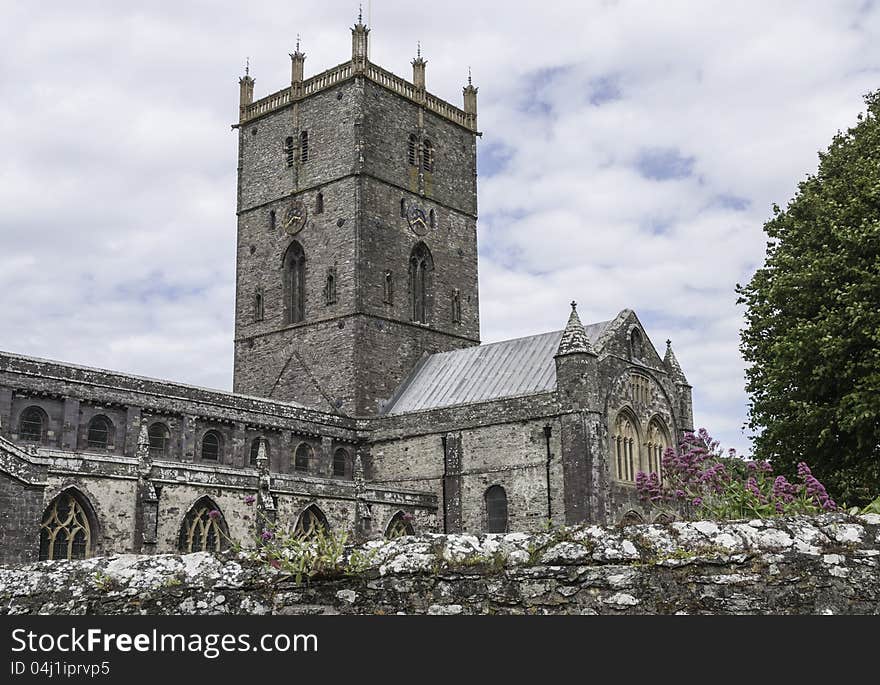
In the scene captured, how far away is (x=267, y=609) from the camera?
7562mm

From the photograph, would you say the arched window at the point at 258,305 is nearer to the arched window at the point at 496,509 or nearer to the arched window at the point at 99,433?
the arched window at the point at 99,433

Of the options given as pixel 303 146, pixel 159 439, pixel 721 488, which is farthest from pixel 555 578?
pixel 303 146

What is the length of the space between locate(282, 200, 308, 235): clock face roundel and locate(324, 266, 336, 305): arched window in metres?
3.31

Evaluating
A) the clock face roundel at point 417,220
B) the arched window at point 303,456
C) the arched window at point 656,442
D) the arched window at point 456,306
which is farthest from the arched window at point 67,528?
the arched window at point 456,306

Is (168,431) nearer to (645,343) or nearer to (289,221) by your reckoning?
(289,221)

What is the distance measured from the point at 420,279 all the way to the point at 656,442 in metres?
15.6

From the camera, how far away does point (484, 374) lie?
45156mm

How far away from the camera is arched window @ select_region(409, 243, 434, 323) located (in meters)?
51.1

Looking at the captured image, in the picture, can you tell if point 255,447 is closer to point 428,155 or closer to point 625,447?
point 625,447

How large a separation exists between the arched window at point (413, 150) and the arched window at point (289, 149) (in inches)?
242

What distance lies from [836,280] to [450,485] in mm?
20839

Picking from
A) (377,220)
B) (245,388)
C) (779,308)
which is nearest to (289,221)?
(377,220)

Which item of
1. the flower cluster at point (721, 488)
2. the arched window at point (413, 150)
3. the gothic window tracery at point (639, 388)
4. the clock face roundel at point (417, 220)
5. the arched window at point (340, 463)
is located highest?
the arched window at point (413, 150)

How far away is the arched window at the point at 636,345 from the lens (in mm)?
42406
